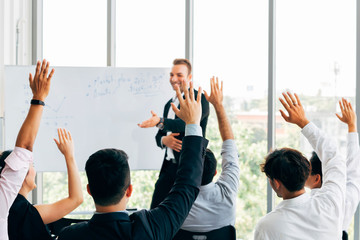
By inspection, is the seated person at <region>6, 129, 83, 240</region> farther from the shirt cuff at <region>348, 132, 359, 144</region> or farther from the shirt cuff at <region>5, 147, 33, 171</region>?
the shirt cuff at <region>348, 132, 359, 144</region>

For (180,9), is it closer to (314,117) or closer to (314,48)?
(314,48)

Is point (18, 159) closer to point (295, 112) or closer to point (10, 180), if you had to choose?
point (10, 180)

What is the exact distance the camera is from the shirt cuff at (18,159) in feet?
4.65

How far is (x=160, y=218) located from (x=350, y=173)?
124 cm

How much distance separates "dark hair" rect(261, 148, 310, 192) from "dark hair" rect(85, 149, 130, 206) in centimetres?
76

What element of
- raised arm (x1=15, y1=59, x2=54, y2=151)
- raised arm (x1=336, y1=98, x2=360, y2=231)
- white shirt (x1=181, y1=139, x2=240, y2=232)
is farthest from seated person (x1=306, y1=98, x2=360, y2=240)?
raised arm (x1=15, y1=59, x2=54, y2=151)

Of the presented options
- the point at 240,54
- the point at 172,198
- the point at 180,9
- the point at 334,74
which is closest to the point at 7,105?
the point at 180,9

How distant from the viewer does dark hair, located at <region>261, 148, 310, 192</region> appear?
1.70m

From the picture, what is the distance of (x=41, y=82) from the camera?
1520 millimetres

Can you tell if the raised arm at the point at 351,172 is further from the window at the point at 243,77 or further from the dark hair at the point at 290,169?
the window at the point at 243,77

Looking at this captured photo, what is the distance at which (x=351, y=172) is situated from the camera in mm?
1989

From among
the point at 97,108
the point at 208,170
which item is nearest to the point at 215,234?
the point at 208,170

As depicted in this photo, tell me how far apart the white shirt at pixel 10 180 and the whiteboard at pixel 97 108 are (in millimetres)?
2445

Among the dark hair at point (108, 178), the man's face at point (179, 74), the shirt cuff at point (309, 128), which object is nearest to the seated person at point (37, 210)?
the dark hair at point (108, 178)
